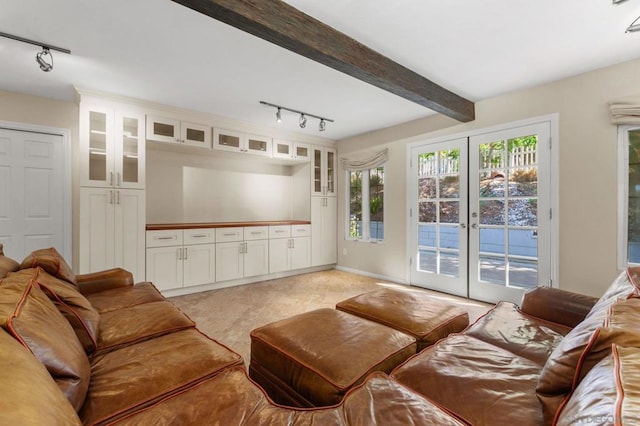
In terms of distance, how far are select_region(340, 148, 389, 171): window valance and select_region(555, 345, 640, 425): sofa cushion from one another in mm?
4059

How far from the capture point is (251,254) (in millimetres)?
4375

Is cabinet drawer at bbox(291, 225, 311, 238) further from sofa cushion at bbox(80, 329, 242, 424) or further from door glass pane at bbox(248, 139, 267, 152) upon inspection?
sofa cushion at bbox(80, 329, 242, 424)

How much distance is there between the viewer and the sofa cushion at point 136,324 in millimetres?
1461

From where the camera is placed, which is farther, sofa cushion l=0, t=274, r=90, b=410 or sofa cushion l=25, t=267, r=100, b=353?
sofa cushion l=25, t=267, r=100, b=353

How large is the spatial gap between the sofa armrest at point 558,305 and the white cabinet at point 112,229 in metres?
3.85

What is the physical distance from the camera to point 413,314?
1851mm

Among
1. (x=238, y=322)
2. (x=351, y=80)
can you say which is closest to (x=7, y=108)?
(x=238, y=322)

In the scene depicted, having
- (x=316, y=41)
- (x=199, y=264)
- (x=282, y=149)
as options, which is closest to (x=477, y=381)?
(x=316, y=41)

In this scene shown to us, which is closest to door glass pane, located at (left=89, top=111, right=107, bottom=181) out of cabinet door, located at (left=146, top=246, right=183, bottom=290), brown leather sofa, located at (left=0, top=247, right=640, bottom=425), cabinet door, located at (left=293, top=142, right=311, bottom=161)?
cabinet door, located at (left=146, top=246, right=183, bottom=290)

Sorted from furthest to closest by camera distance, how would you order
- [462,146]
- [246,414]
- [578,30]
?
[462,146], [578,30], [246,414]

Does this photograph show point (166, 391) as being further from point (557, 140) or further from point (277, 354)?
point (557, 140)

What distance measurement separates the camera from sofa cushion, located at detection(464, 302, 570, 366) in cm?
138

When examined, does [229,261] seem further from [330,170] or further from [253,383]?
[253,383]

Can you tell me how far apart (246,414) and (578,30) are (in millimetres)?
3163
